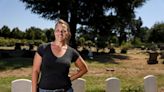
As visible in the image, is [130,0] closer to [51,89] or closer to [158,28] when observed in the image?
[51,89]

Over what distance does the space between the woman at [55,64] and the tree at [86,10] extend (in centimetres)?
2681

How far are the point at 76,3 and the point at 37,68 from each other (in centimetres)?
2872

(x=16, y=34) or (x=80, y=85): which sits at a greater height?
(x=16, y=34)

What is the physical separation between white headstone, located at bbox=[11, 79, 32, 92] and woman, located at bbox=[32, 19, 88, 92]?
112 cm

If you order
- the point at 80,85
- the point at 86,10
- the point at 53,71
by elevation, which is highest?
the point at 86,10

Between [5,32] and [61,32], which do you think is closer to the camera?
[61,32]

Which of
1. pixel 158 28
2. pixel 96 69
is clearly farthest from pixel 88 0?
pixel 158 28

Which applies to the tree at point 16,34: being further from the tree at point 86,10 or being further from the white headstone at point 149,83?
the white headstone at point 149,83

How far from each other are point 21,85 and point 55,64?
151 centimetres

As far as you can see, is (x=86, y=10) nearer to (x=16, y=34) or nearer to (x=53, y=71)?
(x=53, y=71)

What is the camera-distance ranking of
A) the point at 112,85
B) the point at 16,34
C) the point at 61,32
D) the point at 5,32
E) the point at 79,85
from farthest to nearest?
1. the point at 16,34
2. the point at 5,32
3. the point at 112,85
4. the point at 79,85
5. the point at 61,32

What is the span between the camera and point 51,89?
4789 millimetres

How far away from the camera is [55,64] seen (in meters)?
4.79

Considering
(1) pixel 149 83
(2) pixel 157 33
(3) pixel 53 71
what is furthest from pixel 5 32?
(3) pixel 53 71
